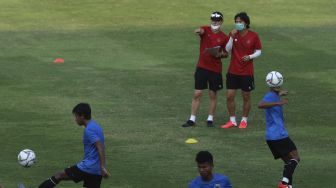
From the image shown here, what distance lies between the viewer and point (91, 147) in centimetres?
1598

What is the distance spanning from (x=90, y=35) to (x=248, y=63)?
13568 millimetres

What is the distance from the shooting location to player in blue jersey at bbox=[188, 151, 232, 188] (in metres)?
13.5

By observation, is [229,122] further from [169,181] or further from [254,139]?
[169,181]

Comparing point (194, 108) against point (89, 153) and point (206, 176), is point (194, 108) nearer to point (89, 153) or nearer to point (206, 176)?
point (89, 153)

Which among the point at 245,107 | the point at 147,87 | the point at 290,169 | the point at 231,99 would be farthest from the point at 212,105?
the point at 290,169

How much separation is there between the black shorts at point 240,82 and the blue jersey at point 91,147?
695 centimetres

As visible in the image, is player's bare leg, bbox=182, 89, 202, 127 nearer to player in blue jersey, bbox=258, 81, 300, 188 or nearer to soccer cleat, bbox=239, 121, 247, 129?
soccer cleat, bbox=239, 121, 247, 129

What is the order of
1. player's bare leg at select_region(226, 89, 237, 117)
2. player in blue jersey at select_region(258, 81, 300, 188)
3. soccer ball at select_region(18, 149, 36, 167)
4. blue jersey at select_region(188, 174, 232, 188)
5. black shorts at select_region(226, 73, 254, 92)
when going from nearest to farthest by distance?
blue jersey at select_region(188, 174, 232, 188) < soccer ball at select_region(18, 149, 36, 167) < player in blue jersey at select_region(258, 81, 300, 188) < black shorts at select_region(226, 73, 254, 92) < player's bare leg at select_region(226, 89, 237, 117)

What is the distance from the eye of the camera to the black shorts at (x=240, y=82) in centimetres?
2238

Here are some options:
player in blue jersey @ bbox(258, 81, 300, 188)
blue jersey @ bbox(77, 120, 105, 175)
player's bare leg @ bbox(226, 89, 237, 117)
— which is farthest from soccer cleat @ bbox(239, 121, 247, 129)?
blue jersey @ bbox(77, 120, 105, 175)

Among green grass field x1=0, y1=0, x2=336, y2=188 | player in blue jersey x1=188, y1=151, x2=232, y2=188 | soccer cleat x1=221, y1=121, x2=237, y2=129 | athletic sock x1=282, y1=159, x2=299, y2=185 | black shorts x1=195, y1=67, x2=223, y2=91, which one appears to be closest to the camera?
player in blue jersey x1=188, y1=151, x2=232, y2=188

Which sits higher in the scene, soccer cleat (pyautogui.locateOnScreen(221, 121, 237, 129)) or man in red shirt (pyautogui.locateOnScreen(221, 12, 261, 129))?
man in red shirt (pyautogui.locateOnScreen(221, 12, 261, 129))

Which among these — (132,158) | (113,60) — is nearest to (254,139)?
(132,158)

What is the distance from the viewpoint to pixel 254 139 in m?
21.6
